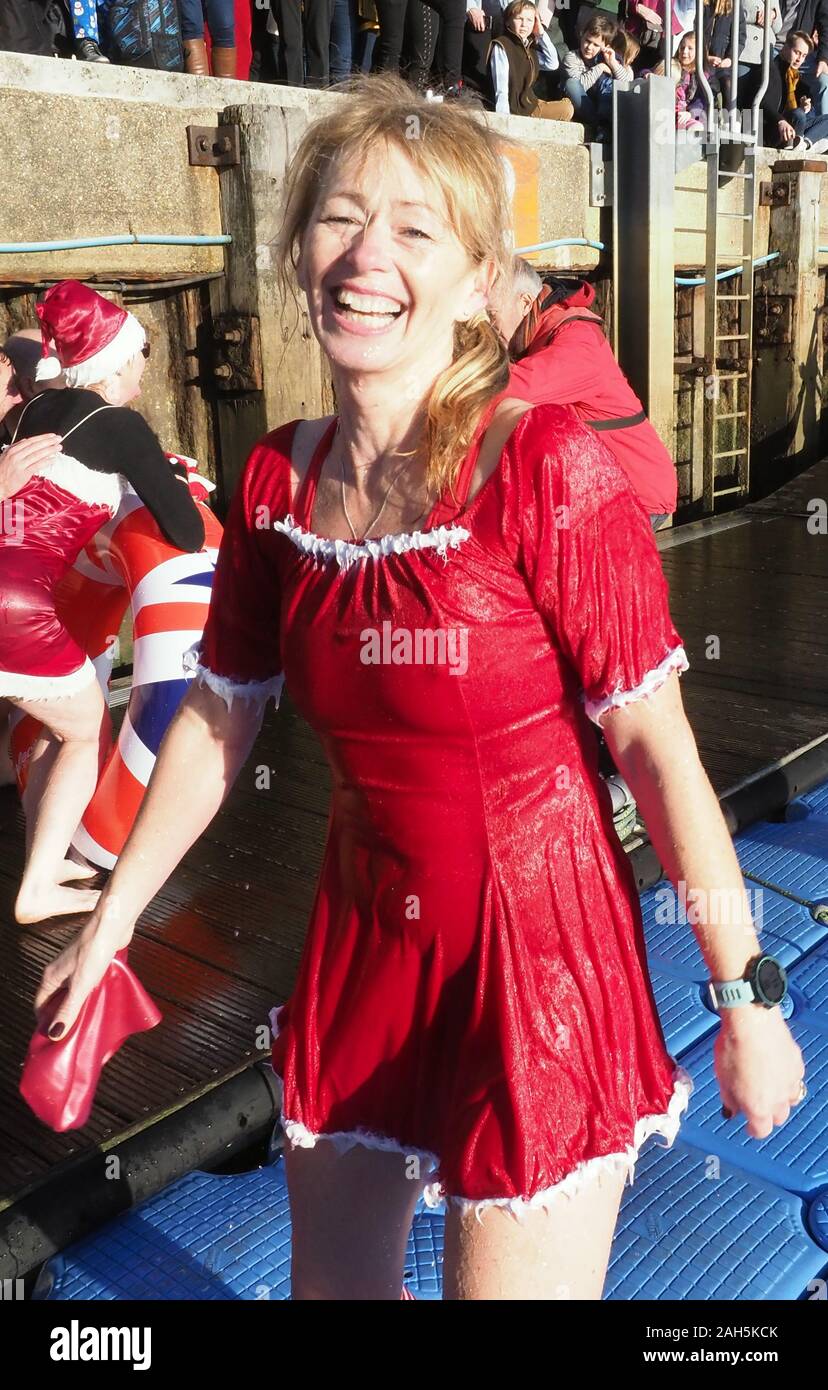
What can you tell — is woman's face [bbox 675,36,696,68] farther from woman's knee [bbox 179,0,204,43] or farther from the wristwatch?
the wristwatch

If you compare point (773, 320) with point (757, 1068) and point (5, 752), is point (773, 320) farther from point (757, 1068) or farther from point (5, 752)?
point (757, 1068)

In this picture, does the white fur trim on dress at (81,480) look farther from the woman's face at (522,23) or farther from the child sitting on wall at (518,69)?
the woman's face at (522,23)

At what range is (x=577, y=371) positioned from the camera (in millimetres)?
3211

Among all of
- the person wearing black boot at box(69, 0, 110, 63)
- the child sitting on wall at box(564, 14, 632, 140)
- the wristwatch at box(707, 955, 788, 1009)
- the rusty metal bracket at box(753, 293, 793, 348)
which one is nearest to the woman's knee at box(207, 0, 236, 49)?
the person wearing black boot at box(69, 0, 110, 63)

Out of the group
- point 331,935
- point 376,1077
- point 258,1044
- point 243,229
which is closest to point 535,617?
point 331,935

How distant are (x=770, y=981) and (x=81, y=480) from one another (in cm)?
275

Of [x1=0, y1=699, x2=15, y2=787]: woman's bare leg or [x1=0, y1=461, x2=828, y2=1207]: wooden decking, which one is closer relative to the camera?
[x1=0, y1=461, x2=828, y2=1207]: wooden decking

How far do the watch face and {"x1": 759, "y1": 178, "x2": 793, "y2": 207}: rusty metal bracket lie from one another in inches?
439

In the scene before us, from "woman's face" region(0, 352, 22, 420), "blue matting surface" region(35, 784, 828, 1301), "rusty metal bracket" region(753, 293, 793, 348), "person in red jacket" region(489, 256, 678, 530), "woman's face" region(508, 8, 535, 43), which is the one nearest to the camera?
"blue matting surface" region(35, 784, 828, 1301)

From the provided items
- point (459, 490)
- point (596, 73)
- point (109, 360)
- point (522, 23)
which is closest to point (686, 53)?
point (596, 73)

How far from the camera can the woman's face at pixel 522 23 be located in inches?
351

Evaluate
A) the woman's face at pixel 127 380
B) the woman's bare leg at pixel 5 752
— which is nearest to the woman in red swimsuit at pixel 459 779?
the woman's face at pixel 127 380

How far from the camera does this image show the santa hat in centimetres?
352

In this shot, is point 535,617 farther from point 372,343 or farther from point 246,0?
point 246,0
